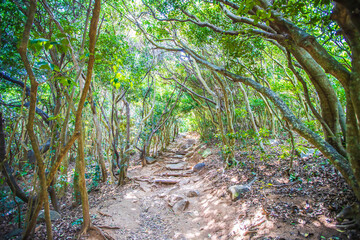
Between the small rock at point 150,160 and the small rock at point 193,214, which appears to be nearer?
the small rock at point 193,214

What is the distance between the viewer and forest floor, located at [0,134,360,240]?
2793 mm

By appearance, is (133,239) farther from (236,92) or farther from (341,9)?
(236,92)

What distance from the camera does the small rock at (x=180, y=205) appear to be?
522cm

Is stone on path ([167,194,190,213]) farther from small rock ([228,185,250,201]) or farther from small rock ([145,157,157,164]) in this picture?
small rock ([145,157,157,164])

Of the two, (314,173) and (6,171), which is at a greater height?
(6,171)

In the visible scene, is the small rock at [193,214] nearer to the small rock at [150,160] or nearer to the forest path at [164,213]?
the forest path at [164,213]

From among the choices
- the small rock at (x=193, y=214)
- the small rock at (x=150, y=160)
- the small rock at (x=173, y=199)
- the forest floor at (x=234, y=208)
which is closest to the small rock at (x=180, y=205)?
the forest floor at (x=234, y=208)

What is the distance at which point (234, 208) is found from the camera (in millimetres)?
4117

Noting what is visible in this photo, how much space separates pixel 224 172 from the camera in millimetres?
6547

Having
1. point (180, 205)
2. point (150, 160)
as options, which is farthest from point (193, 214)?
point (150, 160)

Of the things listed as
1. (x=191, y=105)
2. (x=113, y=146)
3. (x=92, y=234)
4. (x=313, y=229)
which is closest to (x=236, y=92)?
(x=191, y=105)

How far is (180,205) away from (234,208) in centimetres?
185

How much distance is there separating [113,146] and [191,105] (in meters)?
7.49

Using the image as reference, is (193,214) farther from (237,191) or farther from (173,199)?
(237,191)
